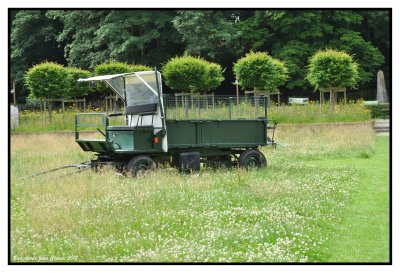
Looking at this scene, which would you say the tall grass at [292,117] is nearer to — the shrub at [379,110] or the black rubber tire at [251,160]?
the shrub at [379,110]

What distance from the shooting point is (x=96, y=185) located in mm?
12344

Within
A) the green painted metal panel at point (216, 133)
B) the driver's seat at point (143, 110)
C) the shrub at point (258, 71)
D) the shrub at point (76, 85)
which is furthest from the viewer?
the shrub at point (76, 85)

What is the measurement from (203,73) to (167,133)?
13.7 metres

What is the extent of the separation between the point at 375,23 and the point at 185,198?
3707 cm

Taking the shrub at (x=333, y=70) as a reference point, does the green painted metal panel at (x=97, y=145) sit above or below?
below

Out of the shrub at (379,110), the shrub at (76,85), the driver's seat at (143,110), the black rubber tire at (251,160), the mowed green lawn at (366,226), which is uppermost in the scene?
the shrub at (76,85)

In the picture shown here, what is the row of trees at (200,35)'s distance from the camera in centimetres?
3984

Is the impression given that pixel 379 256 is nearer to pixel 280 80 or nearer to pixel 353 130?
pixel 353 130

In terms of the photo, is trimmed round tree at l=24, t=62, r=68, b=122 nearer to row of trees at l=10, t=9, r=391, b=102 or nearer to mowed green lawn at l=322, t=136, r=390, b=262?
row of trees at l=10, t=9, r=391, b=102

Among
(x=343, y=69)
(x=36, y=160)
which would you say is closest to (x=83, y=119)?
(x=36, y=160)

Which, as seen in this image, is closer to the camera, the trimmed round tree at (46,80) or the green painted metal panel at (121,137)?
the green painted metal panel at (121,137)

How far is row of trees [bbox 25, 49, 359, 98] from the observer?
28531mm

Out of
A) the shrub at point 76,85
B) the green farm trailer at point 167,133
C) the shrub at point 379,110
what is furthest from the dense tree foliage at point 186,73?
the green farm trailer at point 167,133

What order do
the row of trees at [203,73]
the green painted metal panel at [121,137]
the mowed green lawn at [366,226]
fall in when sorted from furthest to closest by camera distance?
the row of trees at [203,73] → the green painted metal panel at [121,137] → the mowed green lawn at [366,226]
